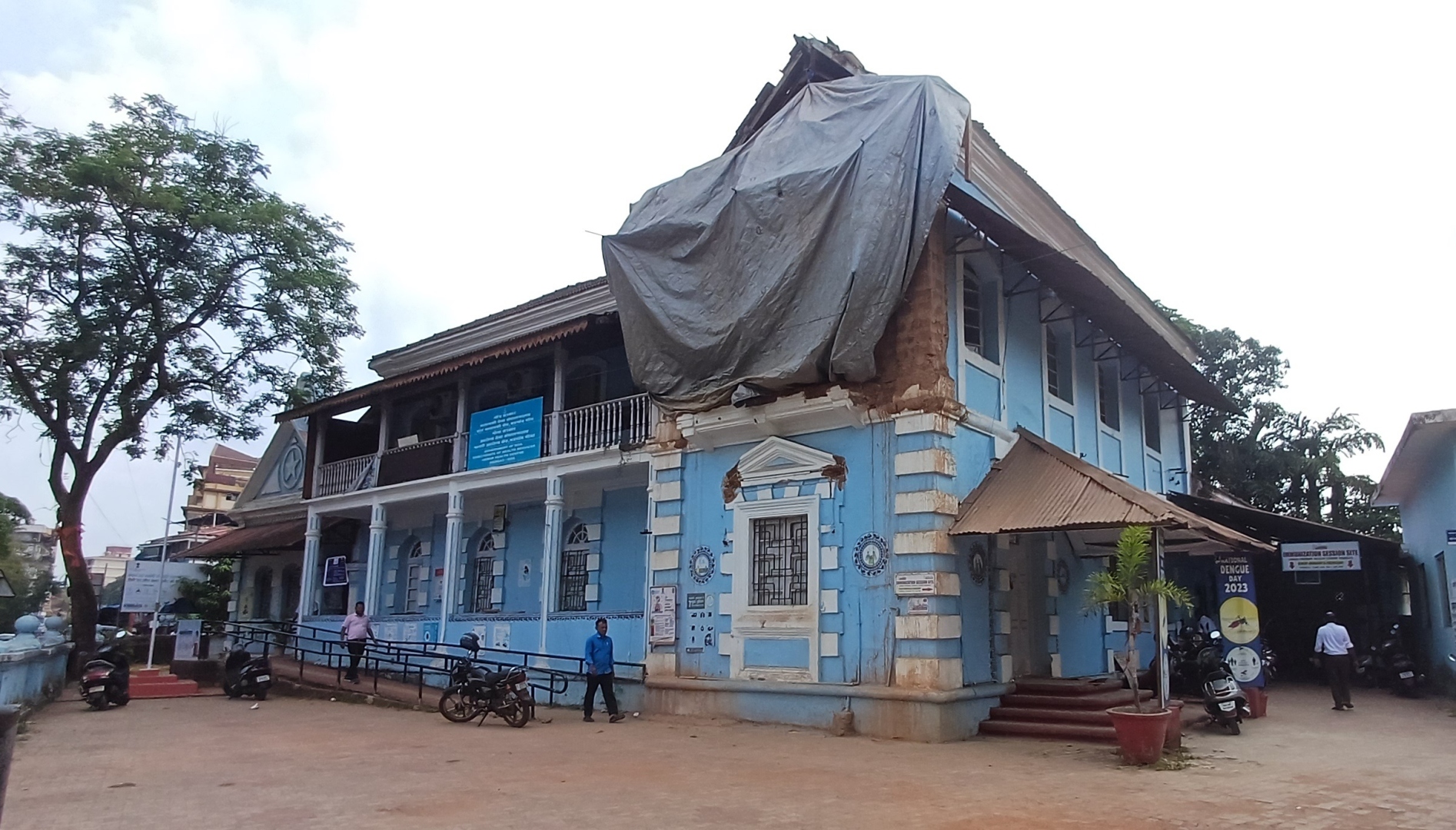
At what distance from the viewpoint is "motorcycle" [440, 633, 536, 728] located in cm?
1299

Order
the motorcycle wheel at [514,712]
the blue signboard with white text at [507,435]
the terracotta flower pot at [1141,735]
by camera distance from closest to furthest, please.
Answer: the terracotta flower pot at [1141,735] → the motorcycle wheel at [514,712] → the blue signboard with white text at [507,435]

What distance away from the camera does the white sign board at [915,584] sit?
1162 centimetres

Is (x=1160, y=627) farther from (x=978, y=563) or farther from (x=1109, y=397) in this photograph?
(x=1109, y=397)

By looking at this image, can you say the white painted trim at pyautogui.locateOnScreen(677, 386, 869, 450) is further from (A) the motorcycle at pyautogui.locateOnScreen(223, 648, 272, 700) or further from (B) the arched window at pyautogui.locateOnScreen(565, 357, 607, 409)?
(A) the motorcycle at pyautogui.locateOnScreen(223, 648, 272, 700)

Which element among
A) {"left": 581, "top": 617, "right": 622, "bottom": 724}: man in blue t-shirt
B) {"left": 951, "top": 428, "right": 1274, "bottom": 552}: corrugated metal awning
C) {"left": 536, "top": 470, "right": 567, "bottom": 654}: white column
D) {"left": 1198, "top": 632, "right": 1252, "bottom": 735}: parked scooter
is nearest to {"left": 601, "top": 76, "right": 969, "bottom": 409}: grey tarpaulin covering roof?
{"left": 951, "top": 428, "right": 1274, "bottom": 552}: corrugated metal awning

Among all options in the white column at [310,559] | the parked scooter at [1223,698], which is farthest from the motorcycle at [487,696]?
the white column at [310,559]

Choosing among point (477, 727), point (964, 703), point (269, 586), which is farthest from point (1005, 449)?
point (269, 586)

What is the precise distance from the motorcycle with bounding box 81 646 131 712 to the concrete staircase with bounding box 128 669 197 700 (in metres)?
1.96

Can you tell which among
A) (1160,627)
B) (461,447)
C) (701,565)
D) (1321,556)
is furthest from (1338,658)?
(461,447)

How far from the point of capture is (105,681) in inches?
608

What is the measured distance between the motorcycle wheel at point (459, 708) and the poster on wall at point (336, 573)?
10843 millimetres

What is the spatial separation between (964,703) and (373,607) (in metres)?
13.5

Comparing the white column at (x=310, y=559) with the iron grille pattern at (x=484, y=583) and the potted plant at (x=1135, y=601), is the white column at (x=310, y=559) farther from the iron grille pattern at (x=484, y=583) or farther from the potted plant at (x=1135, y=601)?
the potted plant at (x=1135, y=601)

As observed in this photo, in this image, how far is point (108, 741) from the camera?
38.5ft
